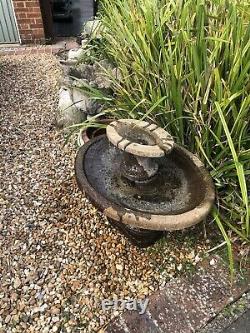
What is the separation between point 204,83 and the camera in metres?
1.83

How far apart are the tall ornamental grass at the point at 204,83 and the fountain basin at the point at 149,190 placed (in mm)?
163

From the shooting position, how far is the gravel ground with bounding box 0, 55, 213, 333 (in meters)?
1.60

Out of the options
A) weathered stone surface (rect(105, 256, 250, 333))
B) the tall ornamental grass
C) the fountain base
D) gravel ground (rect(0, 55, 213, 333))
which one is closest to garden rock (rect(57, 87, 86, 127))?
gravel ground (rect(0, 55, 213, 333))

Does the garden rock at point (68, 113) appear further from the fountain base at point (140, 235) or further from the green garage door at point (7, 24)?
the green garage door at point (7, 24)

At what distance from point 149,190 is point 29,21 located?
12.4 feet

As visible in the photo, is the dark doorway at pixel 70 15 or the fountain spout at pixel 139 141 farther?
the dark doorway at pixel 70 15

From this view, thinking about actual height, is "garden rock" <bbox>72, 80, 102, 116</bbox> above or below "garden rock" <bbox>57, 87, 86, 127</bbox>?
above

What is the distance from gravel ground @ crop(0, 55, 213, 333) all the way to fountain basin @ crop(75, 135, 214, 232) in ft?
1.07

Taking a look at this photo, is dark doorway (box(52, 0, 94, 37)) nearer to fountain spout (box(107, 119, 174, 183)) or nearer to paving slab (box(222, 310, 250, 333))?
fountain spout (box(107, 119, 174, 183))

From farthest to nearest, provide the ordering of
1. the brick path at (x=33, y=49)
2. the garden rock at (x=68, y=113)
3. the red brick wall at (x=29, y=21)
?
the brick path at (x=33, y=49) → the red brick wall at (x=29, y=21) → the garden rock at (x=68, y=113)

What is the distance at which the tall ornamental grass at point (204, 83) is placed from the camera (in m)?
1.74

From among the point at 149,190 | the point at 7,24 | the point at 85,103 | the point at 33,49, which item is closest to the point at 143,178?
the point at 149,190

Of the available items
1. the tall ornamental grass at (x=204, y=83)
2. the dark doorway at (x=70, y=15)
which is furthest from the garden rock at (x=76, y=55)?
the dark doorway at (x=70, y=15)

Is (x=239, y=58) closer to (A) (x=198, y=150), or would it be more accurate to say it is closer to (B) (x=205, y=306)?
(A) (x=198, y=150)
